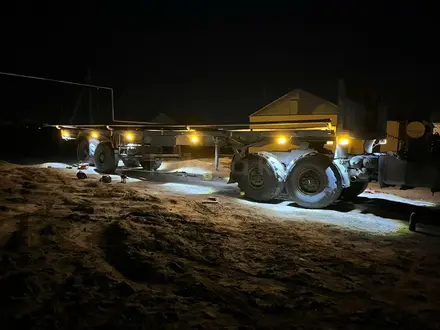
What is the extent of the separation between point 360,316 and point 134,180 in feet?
41.7

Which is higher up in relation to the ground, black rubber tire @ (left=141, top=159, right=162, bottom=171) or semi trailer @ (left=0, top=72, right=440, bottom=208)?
semi trailer @ (left=0, top=72, right=440, bottom=208)

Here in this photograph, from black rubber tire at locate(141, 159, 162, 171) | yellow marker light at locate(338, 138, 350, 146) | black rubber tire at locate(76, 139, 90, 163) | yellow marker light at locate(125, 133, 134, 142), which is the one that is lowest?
black rubber tire at locate(141, 159, 162, 171)

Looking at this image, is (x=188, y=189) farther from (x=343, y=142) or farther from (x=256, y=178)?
(x=343, y=142)

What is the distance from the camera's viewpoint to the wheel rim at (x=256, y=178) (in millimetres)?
11102

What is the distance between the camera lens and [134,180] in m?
15.5

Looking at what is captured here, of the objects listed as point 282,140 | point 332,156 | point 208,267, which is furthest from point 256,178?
point 208,267

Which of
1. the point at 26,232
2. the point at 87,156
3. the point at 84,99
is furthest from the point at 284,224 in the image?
the point at 84,99

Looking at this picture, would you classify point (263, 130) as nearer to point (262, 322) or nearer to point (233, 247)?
point (233, 247)

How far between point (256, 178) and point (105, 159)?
9372 millimetres

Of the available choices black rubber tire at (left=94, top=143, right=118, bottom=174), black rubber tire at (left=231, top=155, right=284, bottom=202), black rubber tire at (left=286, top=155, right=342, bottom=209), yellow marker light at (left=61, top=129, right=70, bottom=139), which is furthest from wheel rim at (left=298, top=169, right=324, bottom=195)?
yellow marker light at (left=61, top=129, right=70, bottom=139)

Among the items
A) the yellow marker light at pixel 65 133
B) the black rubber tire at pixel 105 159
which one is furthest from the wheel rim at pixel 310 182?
the yellow marker light at pixel 65 133

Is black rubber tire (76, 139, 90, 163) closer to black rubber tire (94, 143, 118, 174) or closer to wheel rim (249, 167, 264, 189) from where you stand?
black rubber tire (94, 143, 118, 174)

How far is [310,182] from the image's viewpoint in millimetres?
10250

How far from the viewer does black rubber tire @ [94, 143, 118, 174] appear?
17594mm
